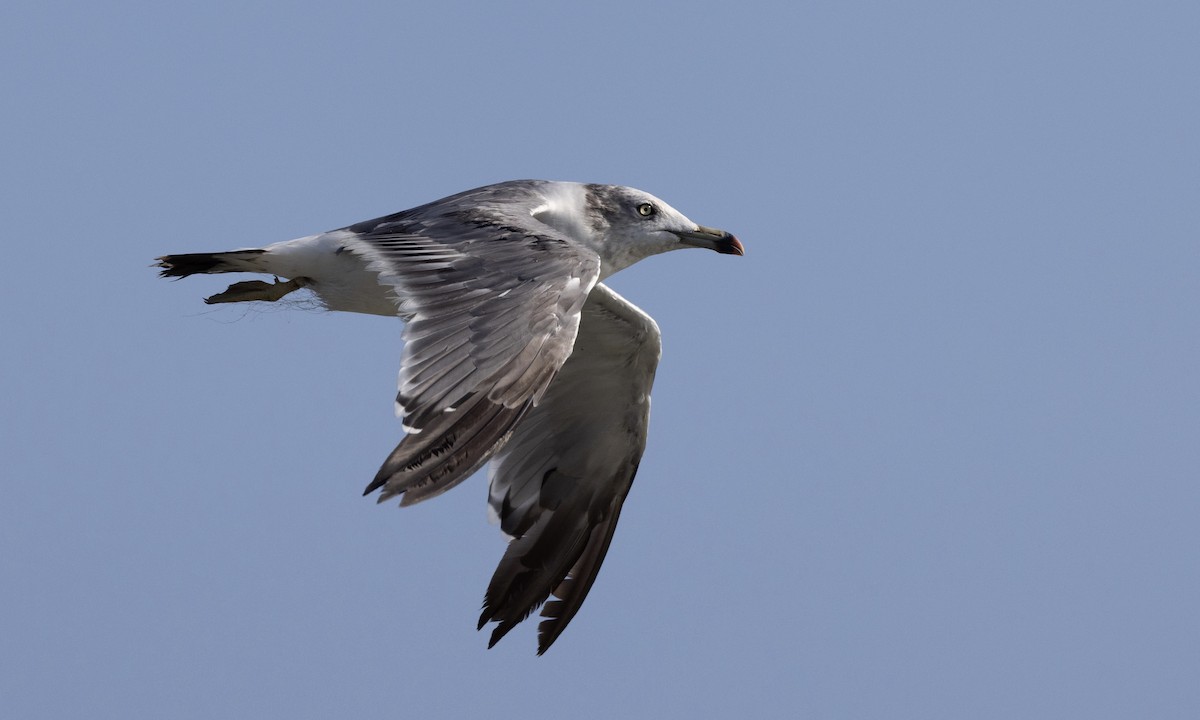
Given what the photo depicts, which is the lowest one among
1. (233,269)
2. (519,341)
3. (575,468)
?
(575,468)

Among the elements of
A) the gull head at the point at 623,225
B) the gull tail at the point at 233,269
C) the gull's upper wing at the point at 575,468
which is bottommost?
the gull's upper wing at the point at 575,468

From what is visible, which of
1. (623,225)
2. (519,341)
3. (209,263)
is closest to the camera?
(519,341)

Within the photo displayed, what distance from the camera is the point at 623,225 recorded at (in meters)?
8.86

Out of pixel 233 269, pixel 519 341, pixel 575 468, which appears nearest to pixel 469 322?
pixel 519 341

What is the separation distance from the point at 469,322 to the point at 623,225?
2602 millimetres

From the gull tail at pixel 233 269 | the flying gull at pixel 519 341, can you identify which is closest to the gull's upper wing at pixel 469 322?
the flying gull at pixel 519 341

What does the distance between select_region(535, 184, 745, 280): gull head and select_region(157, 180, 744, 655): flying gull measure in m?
0.01

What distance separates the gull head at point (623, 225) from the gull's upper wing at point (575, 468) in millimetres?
256

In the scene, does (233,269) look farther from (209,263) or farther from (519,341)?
(519,341)

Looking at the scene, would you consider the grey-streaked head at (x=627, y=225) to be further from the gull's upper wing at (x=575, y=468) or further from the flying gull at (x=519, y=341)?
the gull's upper wing at (x=575, y=468)

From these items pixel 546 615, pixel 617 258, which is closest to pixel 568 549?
pixel 546 615

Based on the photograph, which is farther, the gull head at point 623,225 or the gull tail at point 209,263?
the gull head at point 623,225

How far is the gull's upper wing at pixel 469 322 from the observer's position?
5828 mm

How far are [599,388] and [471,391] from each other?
3385 mm
